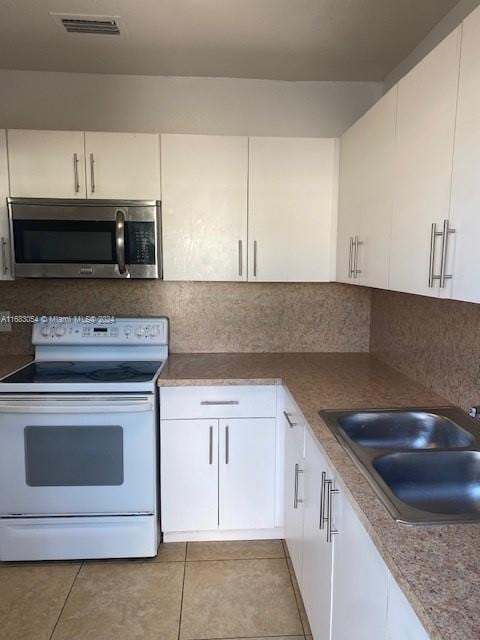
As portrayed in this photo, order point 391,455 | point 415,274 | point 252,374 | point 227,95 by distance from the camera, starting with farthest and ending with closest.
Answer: point 227,95 < point 252,374 < point 415,274 < point 391,455

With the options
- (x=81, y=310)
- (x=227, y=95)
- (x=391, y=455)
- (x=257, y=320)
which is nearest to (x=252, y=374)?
(x=257, y=320)

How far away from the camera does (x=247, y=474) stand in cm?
218

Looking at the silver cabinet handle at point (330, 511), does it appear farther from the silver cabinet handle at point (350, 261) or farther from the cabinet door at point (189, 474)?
the silver cabinet handle at point (350, 261)

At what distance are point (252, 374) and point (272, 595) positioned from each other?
3.21 feet

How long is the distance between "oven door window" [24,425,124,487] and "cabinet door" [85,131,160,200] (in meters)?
1.17

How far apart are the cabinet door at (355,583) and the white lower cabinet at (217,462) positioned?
0.93 metres

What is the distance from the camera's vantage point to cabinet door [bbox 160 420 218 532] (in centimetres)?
212

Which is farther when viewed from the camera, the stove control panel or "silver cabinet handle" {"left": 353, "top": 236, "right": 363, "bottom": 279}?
the stove control panel

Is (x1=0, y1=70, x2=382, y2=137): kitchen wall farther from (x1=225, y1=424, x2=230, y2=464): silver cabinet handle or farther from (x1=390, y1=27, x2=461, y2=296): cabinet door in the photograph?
(x1=225, y1=424, x2=230, y2=464): silver cabinet handle

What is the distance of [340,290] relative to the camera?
8.80ft

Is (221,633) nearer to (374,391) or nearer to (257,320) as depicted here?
(374,391)

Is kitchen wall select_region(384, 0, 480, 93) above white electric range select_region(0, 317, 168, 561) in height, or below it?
above

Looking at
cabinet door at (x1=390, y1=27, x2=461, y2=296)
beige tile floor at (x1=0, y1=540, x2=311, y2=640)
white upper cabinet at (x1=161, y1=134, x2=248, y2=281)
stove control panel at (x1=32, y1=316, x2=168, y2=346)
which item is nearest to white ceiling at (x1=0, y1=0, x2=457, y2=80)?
white upper cabinet at (x1=161, y1=134, x2=248, y2=281)

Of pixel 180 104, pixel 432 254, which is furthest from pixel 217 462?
pixel 180 104
